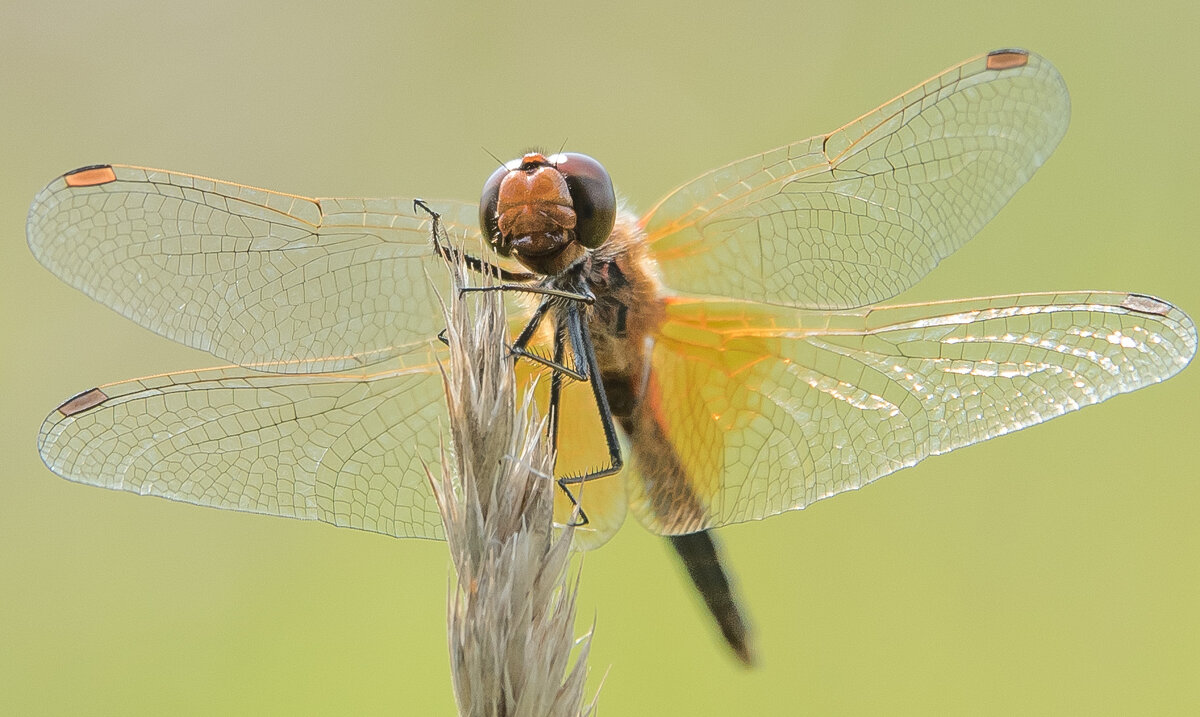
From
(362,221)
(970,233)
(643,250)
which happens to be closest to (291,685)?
(362,221)

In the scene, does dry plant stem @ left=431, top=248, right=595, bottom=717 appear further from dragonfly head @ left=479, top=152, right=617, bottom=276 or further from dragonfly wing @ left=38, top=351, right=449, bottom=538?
dragonfly wing @ left=38, top=351, right=449, bottom=538

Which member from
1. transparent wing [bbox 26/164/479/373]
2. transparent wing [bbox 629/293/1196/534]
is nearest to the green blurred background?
transparent wing [bbox 629/293/1196/534]

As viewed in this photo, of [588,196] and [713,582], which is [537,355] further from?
[713,582]

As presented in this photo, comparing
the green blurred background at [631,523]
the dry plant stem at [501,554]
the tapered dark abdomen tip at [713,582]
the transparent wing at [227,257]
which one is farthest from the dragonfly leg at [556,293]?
the green blurred background at [631,523]

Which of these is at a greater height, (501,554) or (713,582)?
(713,582)

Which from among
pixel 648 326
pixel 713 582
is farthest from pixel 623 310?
pixel 713 582

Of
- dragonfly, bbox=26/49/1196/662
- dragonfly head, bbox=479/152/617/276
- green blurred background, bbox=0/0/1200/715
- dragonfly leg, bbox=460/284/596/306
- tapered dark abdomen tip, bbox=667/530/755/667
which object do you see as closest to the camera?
dragonfly leg, bbox=460/284/596/306
